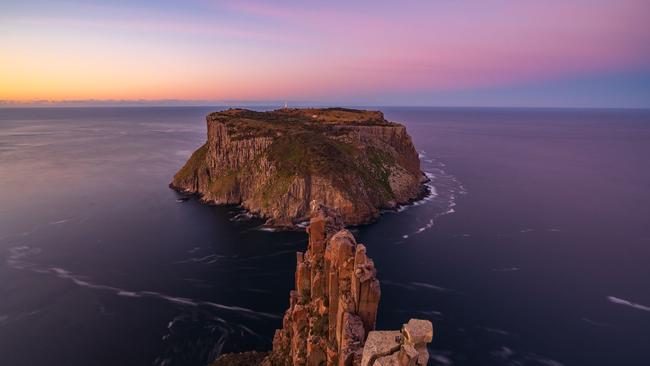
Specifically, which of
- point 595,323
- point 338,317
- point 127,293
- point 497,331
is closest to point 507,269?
point 595,323

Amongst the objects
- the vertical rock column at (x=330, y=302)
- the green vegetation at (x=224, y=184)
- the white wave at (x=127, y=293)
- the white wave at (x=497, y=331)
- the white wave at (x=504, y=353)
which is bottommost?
the white wave at (x=504, y=353)

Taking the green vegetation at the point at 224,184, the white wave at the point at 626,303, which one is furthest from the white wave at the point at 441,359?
the green vegetation at the point at 224,184

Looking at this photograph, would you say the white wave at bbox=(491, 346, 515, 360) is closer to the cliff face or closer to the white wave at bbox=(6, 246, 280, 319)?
the white wave at bbox=(6, 246, 280, 319)

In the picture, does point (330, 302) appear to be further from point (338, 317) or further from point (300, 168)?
point (300, 168)

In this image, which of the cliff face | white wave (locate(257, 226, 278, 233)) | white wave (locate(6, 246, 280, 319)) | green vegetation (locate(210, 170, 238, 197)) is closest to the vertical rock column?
white wave (locate(6, 246, 280, 319))

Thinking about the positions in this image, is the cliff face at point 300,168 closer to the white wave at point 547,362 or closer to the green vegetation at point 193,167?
the green vegetation at point 193,167

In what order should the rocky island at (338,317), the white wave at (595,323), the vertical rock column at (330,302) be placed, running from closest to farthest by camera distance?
the rocky island at (338,317) → the vertical rock column at (330,302) → the white wave at (595,323)
